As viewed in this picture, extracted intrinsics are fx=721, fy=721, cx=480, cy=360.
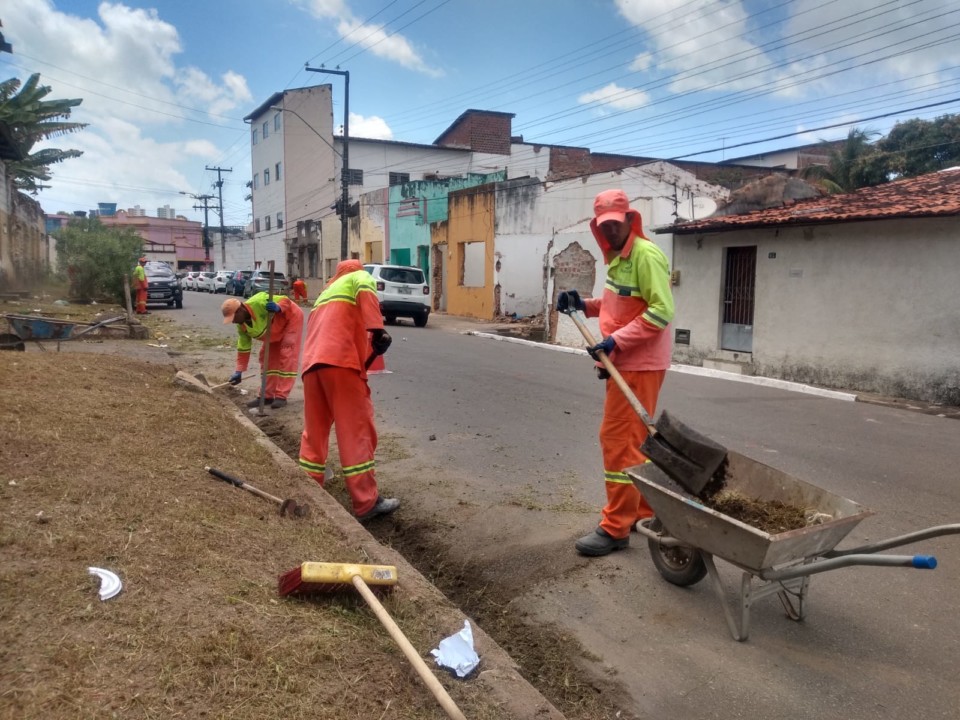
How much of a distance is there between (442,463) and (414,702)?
3.69 metres

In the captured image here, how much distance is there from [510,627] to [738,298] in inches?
461

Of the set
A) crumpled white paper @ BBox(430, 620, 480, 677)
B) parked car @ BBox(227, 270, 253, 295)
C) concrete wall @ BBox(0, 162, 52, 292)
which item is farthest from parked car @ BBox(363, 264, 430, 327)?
parked car @ BBox(227, 270, 253, 295)

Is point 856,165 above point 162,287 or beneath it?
above

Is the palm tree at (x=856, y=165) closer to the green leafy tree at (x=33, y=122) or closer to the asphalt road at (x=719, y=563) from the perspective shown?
the asphalt road at (x=719, y=563)

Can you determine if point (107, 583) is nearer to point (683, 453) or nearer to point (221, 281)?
point (683, 453)

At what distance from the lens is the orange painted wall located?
23.7 m

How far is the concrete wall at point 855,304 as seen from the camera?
1059 centimetres

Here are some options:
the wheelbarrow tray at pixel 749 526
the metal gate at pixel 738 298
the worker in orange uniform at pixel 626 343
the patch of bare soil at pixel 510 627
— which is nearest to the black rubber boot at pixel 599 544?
the worker in orange uniform at pixel 626 343

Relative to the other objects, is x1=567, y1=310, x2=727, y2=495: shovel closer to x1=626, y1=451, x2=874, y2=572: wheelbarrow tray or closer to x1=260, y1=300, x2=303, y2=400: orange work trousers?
x1=626, y1=451, x2=874, y2=572: wheelbarrow tray

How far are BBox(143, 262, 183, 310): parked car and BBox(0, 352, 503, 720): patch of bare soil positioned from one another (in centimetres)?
2259

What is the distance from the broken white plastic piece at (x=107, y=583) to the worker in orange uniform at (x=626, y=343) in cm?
236

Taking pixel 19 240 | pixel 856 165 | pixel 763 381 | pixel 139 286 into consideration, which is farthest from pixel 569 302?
pixel 19 240

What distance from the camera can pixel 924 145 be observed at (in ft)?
88.0

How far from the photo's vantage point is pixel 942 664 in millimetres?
3043
